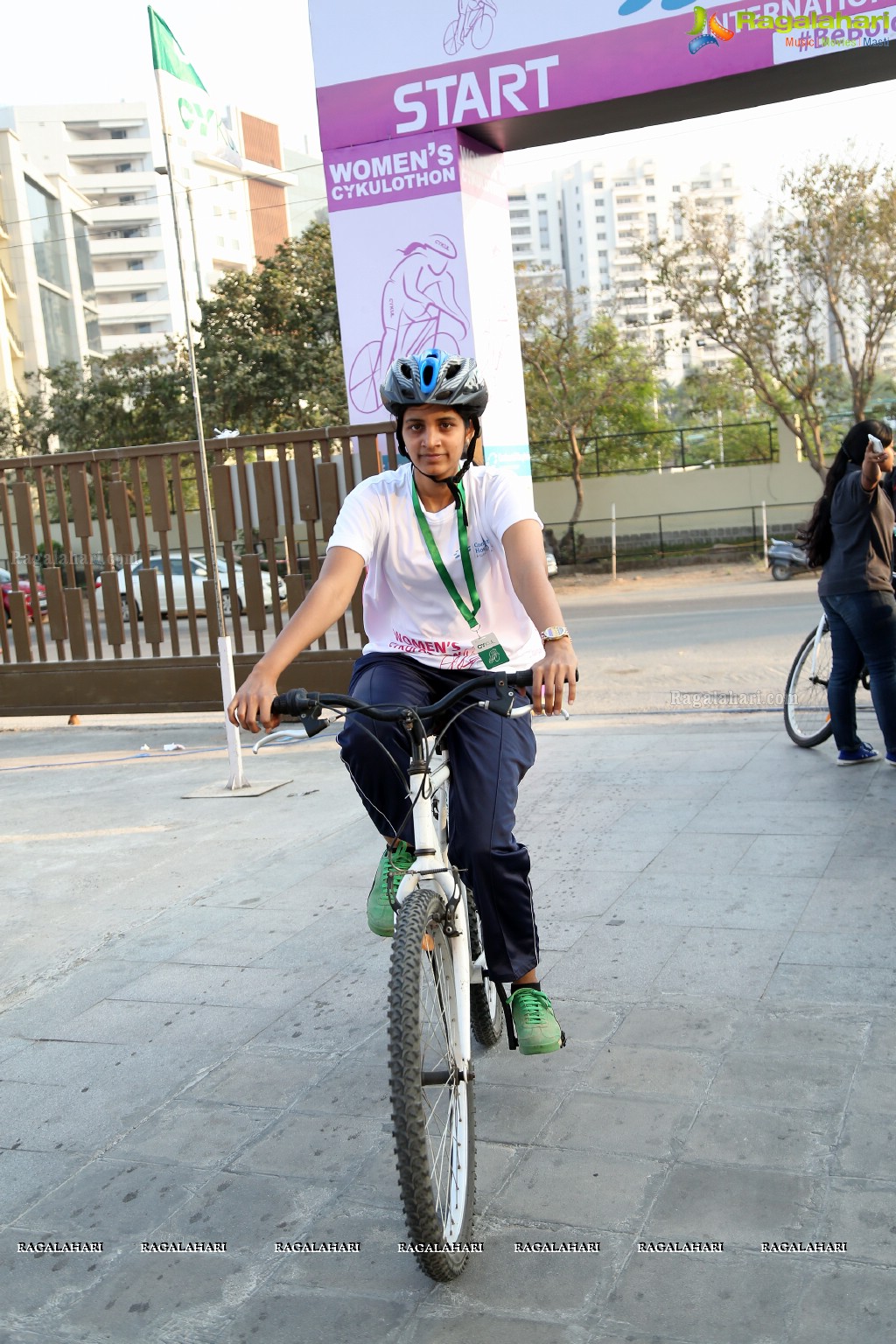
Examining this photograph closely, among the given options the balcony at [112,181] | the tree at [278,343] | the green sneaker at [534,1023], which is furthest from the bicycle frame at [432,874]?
the balcony at [112,181]

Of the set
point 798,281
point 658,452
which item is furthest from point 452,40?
point 658,452

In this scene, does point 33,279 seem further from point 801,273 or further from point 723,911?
point 723,911

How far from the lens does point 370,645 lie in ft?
11.3

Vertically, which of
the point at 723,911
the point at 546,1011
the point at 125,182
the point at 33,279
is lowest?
the point at 723,911

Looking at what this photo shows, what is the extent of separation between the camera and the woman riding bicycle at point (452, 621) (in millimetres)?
3133

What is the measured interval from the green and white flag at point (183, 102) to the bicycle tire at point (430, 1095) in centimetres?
671

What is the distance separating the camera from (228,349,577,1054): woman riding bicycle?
123 inches

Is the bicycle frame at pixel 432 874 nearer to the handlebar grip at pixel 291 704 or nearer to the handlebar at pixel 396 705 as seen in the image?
the handlebar at pixel 396 705

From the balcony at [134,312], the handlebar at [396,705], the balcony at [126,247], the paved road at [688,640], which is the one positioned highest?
the balcony at [126,247]

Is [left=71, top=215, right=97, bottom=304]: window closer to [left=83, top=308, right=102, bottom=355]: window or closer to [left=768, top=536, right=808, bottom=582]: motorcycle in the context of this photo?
[left=83, top=308, right=102, bottom=355]: window

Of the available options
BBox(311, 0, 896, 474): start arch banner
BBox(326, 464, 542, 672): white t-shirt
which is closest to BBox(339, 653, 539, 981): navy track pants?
BBox(326, 464, 542, 672): white t-shirt

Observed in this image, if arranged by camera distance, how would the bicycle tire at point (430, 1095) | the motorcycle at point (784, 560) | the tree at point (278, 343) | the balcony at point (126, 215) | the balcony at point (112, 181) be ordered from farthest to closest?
the balcony at point (112, 181) → the balcony at point (126, 215) → the tree at point (278, 343) → the motorcycle at point (784, 560) → the bicycle tire at point (430, 1095)

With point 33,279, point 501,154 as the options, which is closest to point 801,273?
point 501,154

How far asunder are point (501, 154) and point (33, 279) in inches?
2829
